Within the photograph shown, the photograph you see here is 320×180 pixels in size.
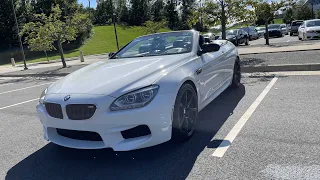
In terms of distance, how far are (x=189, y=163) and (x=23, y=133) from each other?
3095mm

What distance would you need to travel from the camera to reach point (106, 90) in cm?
322

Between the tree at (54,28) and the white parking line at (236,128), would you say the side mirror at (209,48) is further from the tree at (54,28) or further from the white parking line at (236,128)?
the tree at (54,28)

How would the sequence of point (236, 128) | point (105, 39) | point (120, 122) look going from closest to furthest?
1. point (120, 122)
2. point (236, 128)
3. point (105, 39)

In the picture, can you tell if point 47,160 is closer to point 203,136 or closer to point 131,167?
point 131,167

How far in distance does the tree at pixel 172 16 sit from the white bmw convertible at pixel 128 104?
66384mm

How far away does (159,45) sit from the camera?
482cm

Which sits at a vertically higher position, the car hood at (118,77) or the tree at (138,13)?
the tree at (138,13)

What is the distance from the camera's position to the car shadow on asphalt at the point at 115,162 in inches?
126

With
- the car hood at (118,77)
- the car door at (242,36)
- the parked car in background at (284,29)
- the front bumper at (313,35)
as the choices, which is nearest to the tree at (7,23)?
the car door at (242,36)

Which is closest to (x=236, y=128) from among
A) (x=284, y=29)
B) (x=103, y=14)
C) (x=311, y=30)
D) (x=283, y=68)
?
(x=283, y=68)

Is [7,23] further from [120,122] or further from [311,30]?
[120,122]

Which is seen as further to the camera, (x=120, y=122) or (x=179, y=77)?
(x=179, y=77)

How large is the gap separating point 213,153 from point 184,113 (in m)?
0.60

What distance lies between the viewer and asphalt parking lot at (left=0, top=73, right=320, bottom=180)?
10.2 ft
